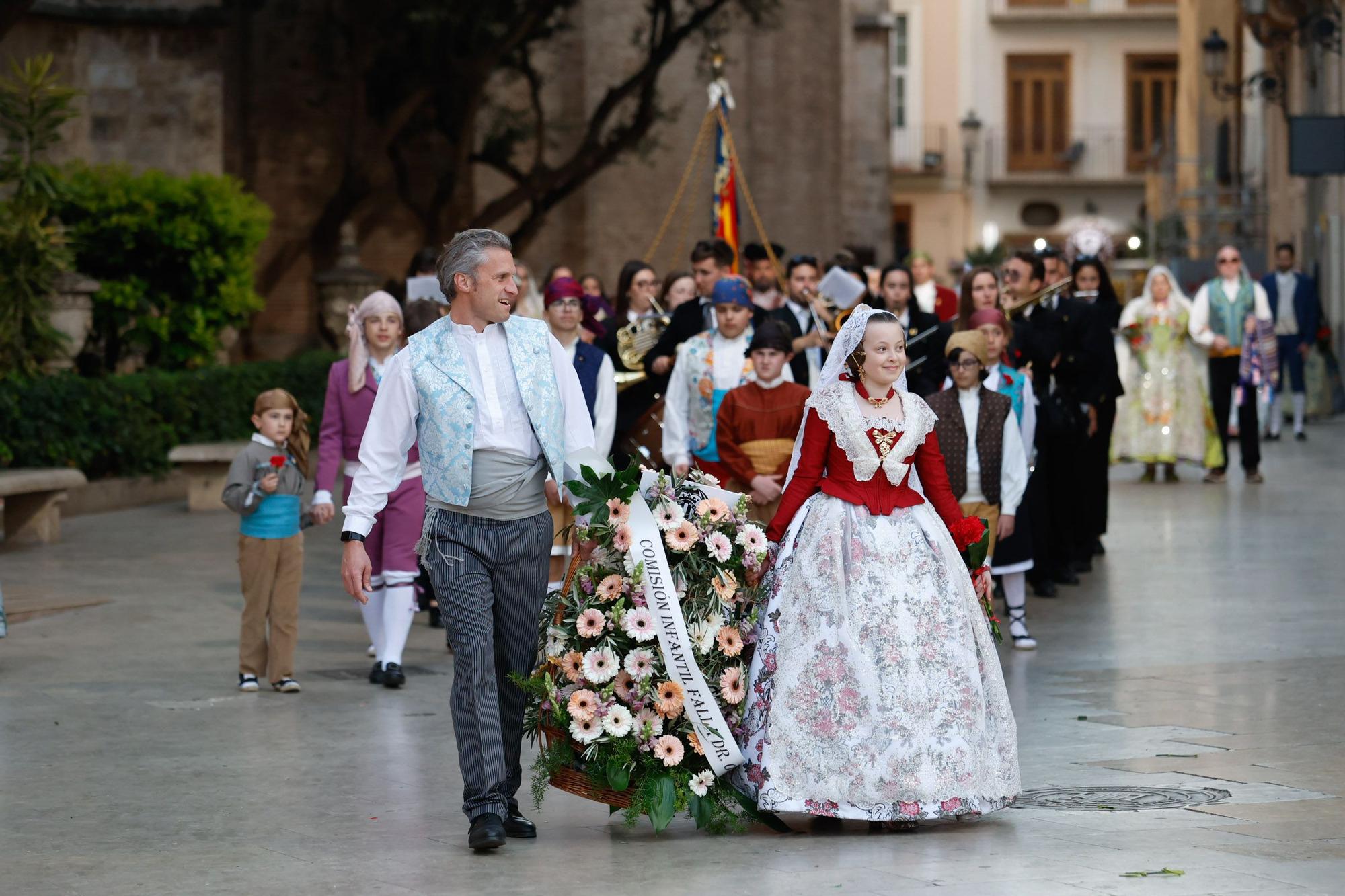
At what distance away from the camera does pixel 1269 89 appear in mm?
27406

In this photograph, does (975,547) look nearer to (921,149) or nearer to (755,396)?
(755,396)

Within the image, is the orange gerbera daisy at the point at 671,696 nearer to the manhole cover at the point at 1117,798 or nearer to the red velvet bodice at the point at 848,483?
the red velvet bodice at the point at 848,483

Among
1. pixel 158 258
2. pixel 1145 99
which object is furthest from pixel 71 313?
pixel 1145 99

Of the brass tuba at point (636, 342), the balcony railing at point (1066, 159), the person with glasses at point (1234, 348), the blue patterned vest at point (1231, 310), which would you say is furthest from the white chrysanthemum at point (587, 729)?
the balcony railing at point (1066, 159)

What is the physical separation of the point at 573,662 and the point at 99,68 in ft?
62.1

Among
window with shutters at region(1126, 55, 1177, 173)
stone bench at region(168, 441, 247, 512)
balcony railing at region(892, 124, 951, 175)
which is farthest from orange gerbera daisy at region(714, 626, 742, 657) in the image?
window with shutters at region(1126, 55, 1177, 173)

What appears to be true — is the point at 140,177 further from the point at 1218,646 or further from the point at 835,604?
the point at 835,604

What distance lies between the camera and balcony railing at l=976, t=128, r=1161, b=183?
2375 inches

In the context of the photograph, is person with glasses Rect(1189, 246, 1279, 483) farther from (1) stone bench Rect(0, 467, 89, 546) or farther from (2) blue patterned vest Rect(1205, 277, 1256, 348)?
(1) stone bench Rect(0, 467, 89, 546)

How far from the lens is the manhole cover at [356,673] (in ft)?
34.3

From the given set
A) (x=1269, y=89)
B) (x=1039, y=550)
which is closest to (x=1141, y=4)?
(x=1269, y=89)

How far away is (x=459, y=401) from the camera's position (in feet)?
22.1

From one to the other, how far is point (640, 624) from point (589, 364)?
4.11 metres

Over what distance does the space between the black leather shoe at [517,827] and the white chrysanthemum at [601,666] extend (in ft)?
1.79
